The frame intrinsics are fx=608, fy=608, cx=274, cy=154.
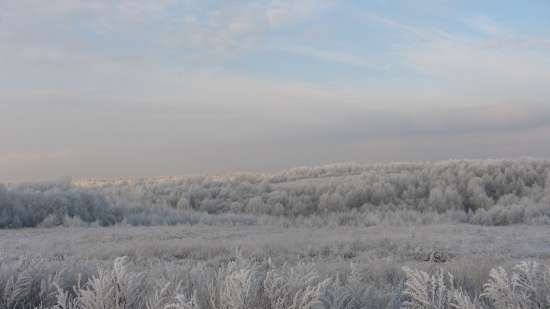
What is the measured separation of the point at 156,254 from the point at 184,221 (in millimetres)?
8973

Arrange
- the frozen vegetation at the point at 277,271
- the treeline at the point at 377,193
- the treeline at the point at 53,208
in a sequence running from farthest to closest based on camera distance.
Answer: the treeline at the point at 377,193 → the treeline at the point at 53,208 → the frozen vegetation at the point at 277,271

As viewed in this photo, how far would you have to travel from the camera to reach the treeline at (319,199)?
17594 mm

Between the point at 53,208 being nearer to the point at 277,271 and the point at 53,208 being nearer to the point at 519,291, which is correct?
the point at 277,271

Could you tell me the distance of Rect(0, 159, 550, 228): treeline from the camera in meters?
17.6

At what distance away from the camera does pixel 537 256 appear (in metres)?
9.13

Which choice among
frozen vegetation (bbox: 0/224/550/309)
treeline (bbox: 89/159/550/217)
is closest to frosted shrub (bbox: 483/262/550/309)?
frozen vegetation (bbox: 0/224/550/309)

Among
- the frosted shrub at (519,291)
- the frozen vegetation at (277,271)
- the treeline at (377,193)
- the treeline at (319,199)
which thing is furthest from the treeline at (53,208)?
the frosted shrub at (519,291)

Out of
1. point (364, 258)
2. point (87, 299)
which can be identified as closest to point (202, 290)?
point (87, 299)

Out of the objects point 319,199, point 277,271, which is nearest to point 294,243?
point 277,271

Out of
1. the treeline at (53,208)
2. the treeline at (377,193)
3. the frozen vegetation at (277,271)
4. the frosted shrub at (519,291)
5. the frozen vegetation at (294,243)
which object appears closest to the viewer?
the frosted shrub at (519,291)

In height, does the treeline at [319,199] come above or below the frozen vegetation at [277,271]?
below

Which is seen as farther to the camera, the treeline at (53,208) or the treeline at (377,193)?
the treeline at (377,193)

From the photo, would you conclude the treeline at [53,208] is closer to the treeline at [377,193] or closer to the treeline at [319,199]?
the treeline at [319,199]

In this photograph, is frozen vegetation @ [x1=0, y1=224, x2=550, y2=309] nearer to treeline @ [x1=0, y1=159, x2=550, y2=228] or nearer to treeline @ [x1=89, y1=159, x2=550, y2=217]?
treeline @ [x1=0, y1=159, x2=550, y2=228]
